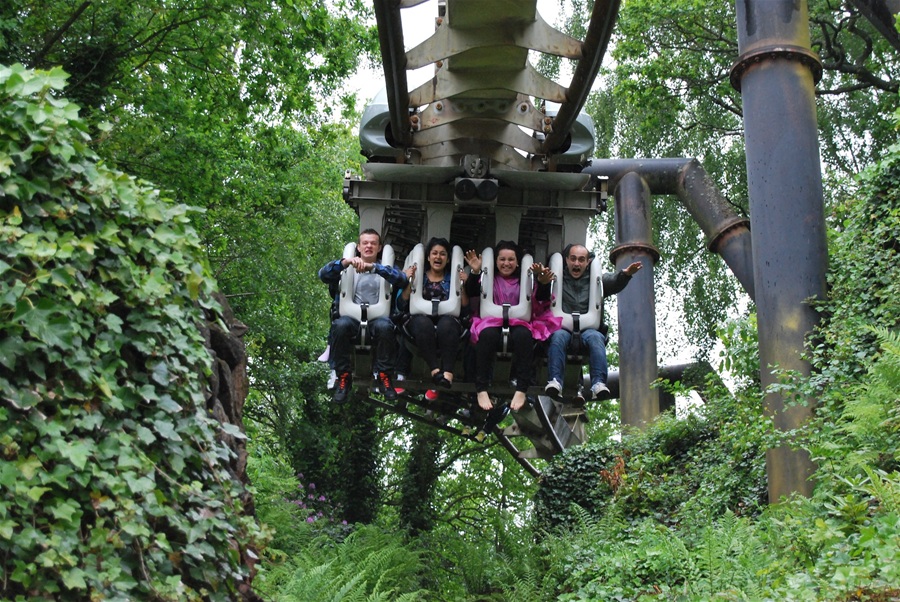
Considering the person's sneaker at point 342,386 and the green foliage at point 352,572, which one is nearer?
the green foliage at point 352,572

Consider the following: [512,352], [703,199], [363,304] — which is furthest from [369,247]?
[703,199]

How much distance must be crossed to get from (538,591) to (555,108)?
4677 millimetres

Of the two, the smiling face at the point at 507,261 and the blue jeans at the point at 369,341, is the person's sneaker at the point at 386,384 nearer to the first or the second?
the blue jeans at the point at 369,341

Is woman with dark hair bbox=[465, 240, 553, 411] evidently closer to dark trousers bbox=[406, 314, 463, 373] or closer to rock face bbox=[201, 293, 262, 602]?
dark trousers bbox=[406, 314, 463, 373]

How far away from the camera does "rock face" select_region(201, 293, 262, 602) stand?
19.5 ft

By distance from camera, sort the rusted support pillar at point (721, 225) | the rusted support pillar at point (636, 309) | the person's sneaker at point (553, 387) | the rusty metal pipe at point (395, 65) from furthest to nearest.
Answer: the rusted support pillar at point (636, 309) → the rusted support pillar at point (721, 225) → the person's sneaker at point (553, 387) → the rusty metal pipe at point (395, 65)

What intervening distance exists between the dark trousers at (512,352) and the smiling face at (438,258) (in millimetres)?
705

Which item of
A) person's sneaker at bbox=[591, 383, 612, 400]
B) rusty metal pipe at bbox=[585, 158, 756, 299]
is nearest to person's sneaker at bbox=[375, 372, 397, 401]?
person's sneaker at bbox=[591, 383, 612, 400]

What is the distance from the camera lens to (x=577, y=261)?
35.8ft

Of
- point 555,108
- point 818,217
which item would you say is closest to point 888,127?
point 818,217

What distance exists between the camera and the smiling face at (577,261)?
10891 millimetres

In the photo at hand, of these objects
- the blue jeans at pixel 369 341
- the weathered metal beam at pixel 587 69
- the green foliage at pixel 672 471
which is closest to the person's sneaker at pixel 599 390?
the green foliage at pixel 672 471

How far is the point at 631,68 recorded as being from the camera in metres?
20.2

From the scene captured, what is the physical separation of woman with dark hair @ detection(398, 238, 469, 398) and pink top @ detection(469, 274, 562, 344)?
0.65 ft
